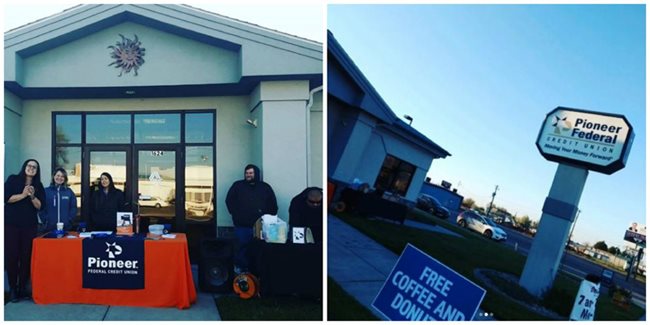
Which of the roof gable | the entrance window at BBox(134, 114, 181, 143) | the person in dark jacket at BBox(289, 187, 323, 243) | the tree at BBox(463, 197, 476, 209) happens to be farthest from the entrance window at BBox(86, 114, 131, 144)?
the tree at BBox(463, 197, 476, 209)

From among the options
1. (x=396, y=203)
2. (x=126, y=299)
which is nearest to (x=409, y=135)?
(x=396, y=203)

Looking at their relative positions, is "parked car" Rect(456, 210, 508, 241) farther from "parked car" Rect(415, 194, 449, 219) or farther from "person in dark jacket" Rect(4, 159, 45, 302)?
"person in dark jacket" Rect(4, 159, 45, 302)

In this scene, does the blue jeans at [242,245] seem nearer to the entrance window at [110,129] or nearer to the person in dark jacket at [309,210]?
the person in dark jacket at [309,210]

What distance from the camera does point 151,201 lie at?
17.7 ft

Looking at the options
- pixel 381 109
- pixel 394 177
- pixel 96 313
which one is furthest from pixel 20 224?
pixel 394 177

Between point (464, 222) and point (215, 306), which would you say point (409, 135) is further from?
point (215, 306)

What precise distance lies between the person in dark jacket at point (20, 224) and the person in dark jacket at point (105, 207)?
2.17ft

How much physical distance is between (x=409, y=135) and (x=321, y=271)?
1465 millimetres

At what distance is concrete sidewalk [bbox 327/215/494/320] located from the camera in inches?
146

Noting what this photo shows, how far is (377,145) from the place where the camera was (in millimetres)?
4746

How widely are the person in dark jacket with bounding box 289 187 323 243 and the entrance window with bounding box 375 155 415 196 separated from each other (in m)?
0.90

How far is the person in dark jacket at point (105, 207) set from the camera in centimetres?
457

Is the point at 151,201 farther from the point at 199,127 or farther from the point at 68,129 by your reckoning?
the point at 68,129

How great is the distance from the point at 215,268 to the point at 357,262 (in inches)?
51.1
